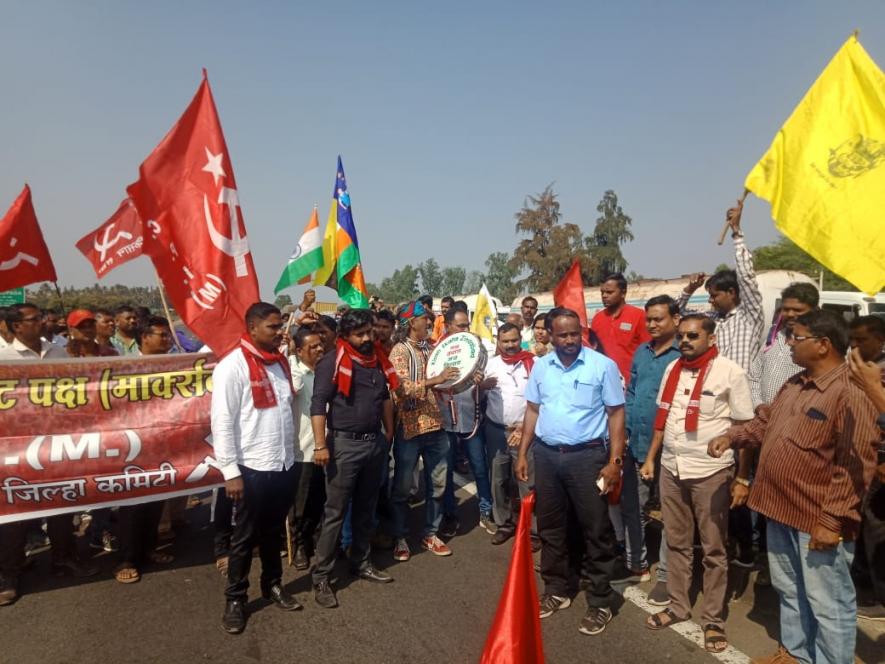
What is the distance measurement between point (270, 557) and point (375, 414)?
1.28m

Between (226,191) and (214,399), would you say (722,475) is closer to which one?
(214,399)

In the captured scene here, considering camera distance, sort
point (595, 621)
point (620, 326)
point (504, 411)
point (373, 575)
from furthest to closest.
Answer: point (620, 326)
point (504, 411)
point (373, 575)
point (595, 621)

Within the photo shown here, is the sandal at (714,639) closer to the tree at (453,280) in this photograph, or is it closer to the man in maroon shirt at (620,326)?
the man in maroon shirt at (620,326)

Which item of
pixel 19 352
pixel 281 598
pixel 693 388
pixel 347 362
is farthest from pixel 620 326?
pixel 19 352

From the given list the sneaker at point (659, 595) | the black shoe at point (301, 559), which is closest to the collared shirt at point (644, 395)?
the sneaker at point (659, 595)

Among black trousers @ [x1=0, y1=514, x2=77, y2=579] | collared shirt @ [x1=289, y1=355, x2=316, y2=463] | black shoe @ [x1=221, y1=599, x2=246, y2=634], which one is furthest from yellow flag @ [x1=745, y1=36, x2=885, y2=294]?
black trousers @ [x1=0, y1=514, x2=77, y2=579]

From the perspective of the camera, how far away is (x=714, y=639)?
345 cm

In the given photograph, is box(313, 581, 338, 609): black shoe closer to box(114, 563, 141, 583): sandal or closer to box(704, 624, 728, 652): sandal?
box(114, 563, 141, 583): sandal

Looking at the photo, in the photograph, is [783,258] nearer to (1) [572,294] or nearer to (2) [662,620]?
(1) [572,294]

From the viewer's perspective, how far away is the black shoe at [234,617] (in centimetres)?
376

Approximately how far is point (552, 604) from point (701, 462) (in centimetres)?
145

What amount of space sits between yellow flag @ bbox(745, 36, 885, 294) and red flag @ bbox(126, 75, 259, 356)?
12.2ft

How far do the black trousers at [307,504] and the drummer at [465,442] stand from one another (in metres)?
1.18

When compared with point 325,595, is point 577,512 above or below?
above
